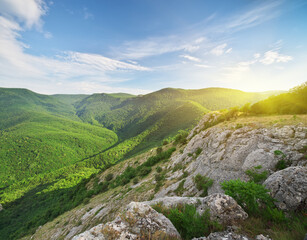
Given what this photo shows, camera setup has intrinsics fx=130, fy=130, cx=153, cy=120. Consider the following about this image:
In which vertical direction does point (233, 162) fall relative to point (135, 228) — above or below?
below

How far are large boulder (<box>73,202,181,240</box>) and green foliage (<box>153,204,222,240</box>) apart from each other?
16.9 inches

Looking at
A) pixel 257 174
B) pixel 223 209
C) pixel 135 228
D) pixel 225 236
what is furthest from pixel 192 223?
pixel 257 174

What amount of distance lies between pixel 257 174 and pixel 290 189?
318cm

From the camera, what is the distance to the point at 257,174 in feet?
27.0

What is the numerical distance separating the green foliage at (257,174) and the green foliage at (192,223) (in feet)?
17.1

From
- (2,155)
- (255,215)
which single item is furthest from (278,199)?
(2,155)

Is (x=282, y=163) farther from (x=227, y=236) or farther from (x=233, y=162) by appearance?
(x=227, y=236)

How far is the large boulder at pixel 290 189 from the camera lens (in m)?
5.01

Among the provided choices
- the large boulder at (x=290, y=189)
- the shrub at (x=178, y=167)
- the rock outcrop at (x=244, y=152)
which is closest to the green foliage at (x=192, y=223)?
the large boulder at (x=290, y=189)

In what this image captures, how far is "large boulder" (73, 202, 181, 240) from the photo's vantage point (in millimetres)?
4305

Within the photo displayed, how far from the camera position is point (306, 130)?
9664mm

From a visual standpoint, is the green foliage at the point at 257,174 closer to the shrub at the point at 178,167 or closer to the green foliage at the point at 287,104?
the shrub at the point at 178,167

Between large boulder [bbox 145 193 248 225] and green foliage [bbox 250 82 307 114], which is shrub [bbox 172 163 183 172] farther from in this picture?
→ green foliage [bbox 250 82 307 114]

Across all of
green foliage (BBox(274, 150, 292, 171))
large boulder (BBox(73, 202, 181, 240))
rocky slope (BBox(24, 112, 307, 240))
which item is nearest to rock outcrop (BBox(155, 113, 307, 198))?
rocky slope (BBox(24, 112, 307, 240))
